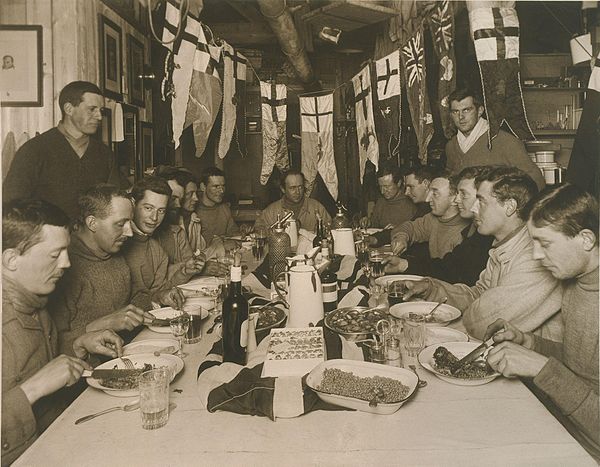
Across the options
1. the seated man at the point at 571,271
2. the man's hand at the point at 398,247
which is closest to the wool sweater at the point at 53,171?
the man's hand at the point at 398,247

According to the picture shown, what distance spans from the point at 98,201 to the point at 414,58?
1.78m

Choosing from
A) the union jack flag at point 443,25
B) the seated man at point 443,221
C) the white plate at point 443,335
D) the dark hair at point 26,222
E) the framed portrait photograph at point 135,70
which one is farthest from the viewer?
the framed portrait photograph at point 135,70

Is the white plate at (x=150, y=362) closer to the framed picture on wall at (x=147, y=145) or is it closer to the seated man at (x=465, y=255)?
the seated man at (x=465, y=255)

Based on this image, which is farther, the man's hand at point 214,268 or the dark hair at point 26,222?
the man's hand at point 214,268

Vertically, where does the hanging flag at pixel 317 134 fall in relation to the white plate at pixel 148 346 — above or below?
above

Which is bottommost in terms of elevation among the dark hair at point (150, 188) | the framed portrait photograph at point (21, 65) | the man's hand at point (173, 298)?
the man's hand at point (173, 298)

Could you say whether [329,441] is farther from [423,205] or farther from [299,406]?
[423,205]

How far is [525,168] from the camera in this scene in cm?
238

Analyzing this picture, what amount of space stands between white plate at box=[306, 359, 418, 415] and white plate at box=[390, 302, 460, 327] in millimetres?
439

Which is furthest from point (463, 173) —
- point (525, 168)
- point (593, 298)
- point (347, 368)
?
point (347, 368)

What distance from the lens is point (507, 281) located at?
4.63 ft

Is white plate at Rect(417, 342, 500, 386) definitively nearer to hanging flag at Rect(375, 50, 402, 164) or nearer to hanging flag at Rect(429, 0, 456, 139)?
hanging flag at Rect(429, 0, 456, 139)

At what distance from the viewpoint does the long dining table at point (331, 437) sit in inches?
30.1

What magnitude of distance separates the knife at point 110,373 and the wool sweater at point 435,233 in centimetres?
176
